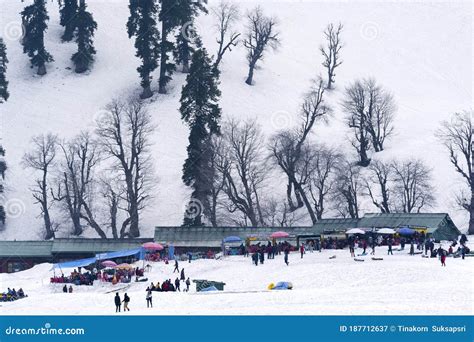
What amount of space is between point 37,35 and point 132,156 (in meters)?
29.3

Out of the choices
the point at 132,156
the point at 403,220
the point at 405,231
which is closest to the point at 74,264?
the point at 132,156

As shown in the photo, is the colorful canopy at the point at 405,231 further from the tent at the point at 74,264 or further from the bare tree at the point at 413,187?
the tent at the point at 74,264

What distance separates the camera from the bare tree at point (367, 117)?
73.6 meters

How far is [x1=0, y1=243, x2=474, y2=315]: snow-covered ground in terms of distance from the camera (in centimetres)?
3344

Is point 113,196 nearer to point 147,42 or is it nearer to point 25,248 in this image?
point 25,248

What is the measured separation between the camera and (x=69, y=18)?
95688 mm

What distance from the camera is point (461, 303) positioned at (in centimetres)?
3319

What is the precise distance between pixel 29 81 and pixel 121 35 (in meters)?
15.4

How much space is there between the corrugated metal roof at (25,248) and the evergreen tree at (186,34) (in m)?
31.1

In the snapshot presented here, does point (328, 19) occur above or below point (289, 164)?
above

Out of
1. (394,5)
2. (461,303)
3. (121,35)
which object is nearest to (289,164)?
(461,303)

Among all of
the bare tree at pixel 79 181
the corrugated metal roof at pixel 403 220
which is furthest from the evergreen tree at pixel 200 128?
the corrugated metal roof at pixel 403 220
